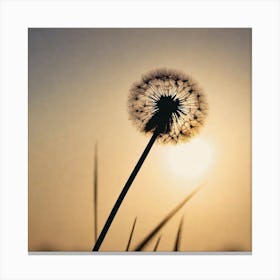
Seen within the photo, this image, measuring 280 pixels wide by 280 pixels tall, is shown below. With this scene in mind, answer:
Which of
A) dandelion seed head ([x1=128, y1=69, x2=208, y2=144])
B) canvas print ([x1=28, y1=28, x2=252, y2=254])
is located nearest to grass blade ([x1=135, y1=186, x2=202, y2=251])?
canvas print ([x1=28, y1=28, x2=252, y2=254])

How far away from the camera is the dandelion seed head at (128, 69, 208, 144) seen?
7.13ft

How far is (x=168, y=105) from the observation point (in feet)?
7.21

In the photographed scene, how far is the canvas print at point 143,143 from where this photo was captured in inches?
84.7

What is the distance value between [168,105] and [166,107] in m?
0.02

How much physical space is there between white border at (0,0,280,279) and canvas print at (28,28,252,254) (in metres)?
0.06

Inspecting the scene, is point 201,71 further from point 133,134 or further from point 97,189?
point 97,189

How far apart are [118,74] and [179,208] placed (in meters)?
0.89

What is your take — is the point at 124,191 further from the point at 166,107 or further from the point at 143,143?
the point at 166,107

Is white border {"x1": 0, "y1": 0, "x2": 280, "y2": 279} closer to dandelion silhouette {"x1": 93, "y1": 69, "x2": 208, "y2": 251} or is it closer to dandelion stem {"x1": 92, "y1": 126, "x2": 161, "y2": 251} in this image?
dandelion stem {"x1": 92, "y1": 126, "x2": 161, "y2": 251}

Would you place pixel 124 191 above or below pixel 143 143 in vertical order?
below
